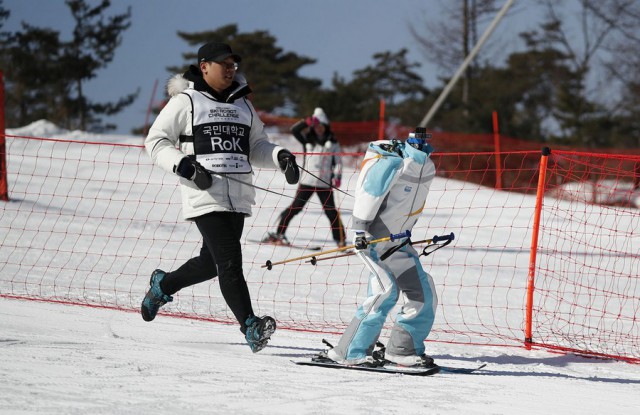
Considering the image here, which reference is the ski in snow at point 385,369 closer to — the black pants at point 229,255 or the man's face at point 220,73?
the black pants at point 229,255

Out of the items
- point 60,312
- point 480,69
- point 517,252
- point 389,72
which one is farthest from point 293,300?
point 389,72

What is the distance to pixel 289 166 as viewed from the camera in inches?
205

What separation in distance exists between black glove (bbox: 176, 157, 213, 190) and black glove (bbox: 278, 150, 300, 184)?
526 mm

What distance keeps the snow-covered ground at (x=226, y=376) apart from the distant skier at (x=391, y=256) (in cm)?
27

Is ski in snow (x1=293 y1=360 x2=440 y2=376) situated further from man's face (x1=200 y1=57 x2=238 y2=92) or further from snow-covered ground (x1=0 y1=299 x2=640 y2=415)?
man's face (x1=200 y1=57 x2=238 y2=92)

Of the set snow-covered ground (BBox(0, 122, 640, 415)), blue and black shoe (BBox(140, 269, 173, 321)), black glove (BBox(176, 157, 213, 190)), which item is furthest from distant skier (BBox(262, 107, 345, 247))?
black glove (BBox(176, 157, 213, 190))

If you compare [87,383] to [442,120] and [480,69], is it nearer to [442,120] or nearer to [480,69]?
[442,120]

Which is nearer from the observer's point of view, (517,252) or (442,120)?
(517,252)

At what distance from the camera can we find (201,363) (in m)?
4.76

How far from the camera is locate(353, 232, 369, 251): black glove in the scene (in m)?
4.91

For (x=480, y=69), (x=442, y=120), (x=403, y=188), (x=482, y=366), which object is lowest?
(x=482, y=366)

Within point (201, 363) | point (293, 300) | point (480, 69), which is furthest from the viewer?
point (480, 69)

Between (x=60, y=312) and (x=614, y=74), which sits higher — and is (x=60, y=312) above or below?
below

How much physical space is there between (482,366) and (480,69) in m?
34.2
